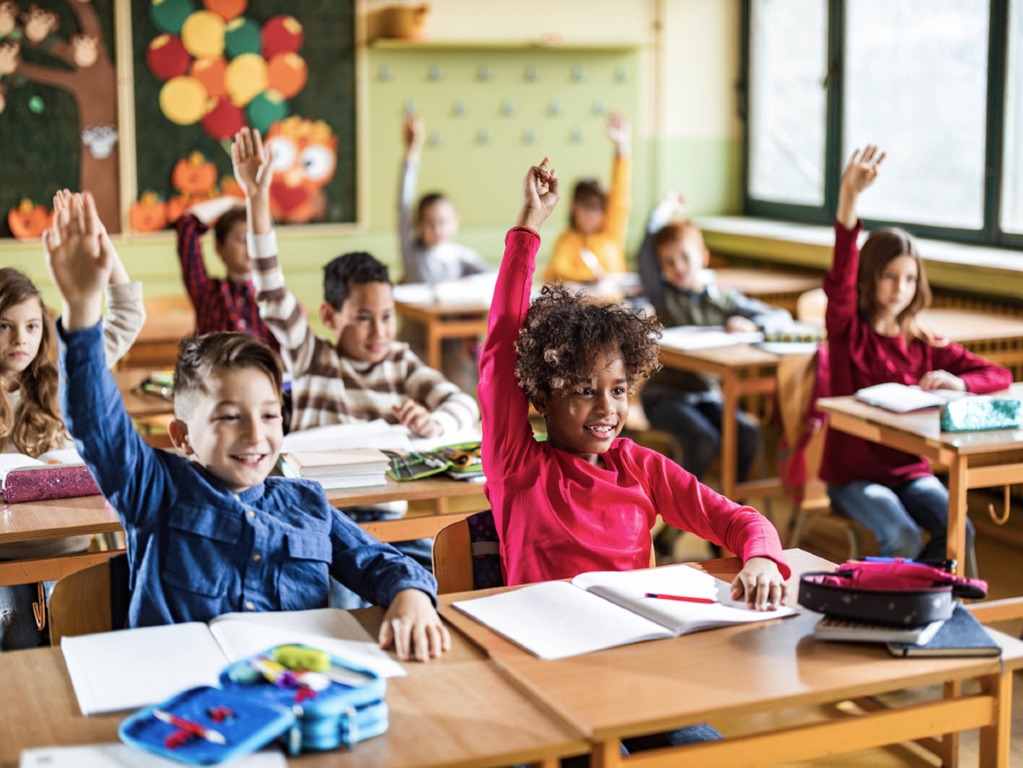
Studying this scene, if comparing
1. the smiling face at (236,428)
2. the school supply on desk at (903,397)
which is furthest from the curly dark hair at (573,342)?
the school supply on desk at (903,397)

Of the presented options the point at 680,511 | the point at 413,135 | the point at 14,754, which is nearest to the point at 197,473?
the point at 14,754

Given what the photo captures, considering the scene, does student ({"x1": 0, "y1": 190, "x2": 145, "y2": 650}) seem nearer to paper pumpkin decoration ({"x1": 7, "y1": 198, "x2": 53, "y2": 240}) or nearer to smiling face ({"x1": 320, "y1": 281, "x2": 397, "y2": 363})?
smiling face ({"x1": 320, "y1": 281, "x2": 397, "y2": 363})

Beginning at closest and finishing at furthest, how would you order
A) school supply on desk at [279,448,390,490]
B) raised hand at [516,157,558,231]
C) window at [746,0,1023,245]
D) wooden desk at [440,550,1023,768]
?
wooden desk at [440,550,1023,768] → raised hand at [516,157,558,231] → school supply on desk at [279,448,390,490] → window at [746,0,1023,245]

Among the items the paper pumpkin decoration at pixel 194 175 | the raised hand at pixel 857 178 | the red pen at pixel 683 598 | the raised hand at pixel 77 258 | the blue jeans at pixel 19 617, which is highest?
the paper pumpkin decoration at pixel 194 175

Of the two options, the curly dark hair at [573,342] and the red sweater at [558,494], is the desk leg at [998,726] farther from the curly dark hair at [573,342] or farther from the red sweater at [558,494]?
the curly dark hair at [573,342]

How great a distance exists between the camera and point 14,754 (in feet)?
4.45

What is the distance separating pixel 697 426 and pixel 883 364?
3.15 ft

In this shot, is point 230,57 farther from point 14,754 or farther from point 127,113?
point 14,754

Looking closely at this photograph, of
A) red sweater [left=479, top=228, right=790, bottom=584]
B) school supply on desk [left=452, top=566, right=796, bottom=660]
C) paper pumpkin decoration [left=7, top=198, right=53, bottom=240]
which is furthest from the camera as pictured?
paper pumpkin decoration [left=7, top=198, right=53, bottom=240]

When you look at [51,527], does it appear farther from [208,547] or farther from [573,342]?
[573,342]

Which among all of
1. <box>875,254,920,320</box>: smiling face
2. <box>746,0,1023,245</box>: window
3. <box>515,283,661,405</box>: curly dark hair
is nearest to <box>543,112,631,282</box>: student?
<box>746,0,1023,245</box>: window

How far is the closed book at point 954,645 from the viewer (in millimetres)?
1613

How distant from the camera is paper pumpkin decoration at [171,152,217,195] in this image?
6.15m

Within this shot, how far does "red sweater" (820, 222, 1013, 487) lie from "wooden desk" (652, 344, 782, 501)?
1.35 ft
